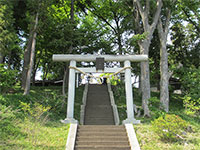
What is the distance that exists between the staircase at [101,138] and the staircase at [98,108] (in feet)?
10.1

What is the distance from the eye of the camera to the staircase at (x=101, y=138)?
23.9 ft

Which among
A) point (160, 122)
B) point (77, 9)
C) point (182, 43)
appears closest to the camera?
point (160, 122)

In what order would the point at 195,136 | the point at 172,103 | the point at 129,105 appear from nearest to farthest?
the point at 195,136
the point at 129,105
the point at 172,103

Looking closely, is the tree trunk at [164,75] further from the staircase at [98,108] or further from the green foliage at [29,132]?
the green foliage at [29,132]

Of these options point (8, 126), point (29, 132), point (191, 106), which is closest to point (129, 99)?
point (191, 106)

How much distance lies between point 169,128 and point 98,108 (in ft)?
22.4

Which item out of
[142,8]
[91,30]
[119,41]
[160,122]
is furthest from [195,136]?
[91,30]

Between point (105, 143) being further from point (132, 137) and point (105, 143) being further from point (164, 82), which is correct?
point (164, 82)

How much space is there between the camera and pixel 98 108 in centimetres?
1384

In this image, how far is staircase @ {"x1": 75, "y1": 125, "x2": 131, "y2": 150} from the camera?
7.30 metres

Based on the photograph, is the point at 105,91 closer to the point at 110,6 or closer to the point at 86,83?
the point at 86,83

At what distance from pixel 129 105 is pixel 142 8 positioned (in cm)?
702

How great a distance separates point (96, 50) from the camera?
1842 cm

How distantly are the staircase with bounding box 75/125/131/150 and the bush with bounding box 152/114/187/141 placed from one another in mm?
1282
